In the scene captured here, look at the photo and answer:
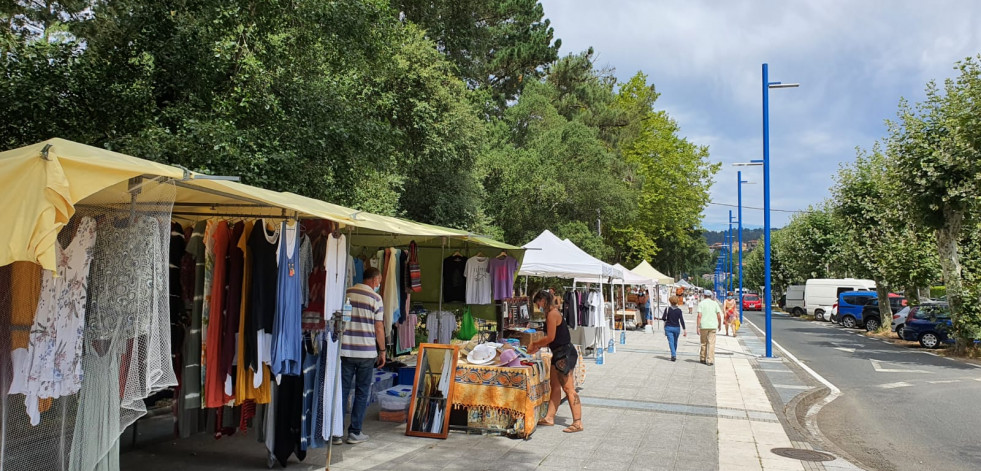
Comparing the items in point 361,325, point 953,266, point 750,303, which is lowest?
point 750,303

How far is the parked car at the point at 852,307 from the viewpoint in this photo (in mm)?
35188

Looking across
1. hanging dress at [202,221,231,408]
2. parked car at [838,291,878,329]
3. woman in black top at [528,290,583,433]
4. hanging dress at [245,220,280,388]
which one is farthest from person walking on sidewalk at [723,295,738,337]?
hanging dress at [202,221,231,408]

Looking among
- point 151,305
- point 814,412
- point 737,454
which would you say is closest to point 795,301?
point 814,412

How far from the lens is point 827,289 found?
42562mm

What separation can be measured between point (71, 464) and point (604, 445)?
17.1ft

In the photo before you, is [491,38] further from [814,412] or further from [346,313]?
[346,313]

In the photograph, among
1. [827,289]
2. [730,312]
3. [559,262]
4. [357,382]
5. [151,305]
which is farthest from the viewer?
[827,289]

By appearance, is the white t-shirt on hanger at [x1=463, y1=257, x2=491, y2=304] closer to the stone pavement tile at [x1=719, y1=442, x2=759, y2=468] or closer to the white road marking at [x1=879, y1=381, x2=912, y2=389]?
the stone pavement tile at [x1=719, y1=442, x2=759, y2=468]

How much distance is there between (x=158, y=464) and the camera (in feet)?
20.2

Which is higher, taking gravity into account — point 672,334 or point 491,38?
Result: point 491,38

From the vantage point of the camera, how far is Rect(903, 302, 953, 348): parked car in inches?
866

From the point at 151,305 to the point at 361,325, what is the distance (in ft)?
8.73

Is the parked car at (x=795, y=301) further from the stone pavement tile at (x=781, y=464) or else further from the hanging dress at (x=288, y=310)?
the hanging dress at (x=288, y=310)

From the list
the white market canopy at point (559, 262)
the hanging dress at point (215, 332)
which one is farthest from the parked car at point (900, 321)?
the hanging dress at point (215, 332)
